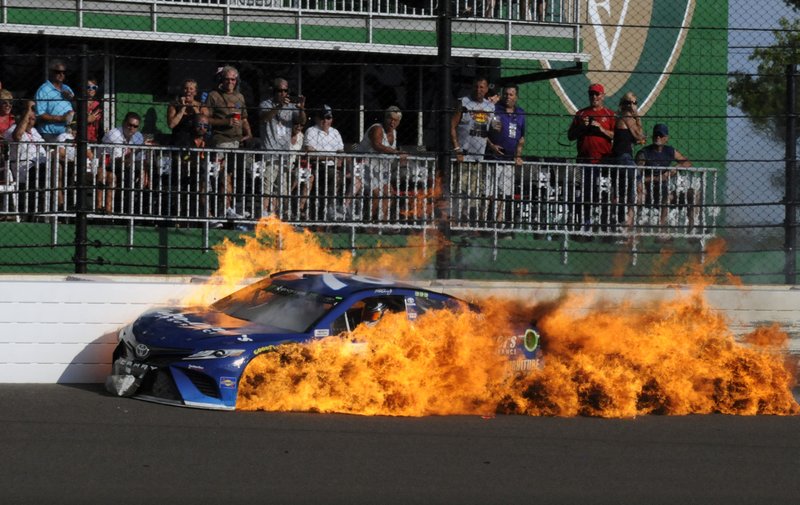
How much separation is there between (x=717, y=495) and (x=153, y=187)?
678cm

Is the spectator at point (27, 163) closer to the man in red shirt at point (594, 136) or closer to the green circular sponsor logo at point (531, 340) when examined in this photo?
the green circular sponsor logo at point (531, 340)

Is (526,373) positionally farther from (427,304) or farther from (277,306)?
(277,306)

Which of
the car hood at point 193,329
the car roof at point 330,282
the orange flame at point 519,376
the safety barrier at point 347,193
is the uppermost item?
the safety barrier at point 347,193

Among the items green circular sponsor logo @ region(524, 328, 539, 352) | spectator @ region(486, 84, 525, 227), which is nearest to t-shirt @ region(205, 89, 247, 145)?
spectator @ region(486, 84, 525, 227)

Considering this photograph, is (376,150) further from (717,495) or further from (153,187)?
(717,495)

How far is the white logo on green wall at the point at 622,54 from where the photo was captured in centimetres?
1831

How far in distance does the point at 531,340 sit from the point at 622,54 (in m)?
9.66

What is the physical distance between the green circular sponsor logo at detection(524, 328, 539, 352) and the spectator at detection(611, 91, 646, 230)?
9.67ft

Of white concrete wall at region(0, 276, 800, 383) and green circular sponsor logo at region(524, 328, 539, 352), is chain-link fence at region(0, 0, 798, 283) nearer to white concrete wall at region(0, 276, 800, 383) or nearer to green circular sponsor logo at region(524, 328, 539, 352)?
white concrete wall at region(0, 276, 800, 383)

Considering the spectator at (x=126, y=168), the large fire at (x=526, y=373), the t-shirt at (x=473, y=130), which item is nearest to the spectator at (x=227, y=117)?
the spectator at (x=126, y=168)

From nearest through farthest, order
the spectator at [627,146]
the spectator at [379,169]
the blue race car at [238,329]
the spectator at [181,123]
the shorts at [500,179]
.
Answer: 1. the blue race car at [238,329]
2. the spectator at [379,169]
3. the shorts at [500,179]
4. the spectator at [627,146]
5. the spectator at [181,123]

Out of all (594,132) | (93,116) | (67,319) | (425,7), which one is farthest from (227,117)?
(425,7)

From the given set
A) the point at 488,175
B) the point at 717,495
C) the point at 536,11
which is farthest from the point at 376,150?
the point at 717,495

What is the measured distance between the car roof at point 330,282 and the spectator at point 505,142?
2340mm
